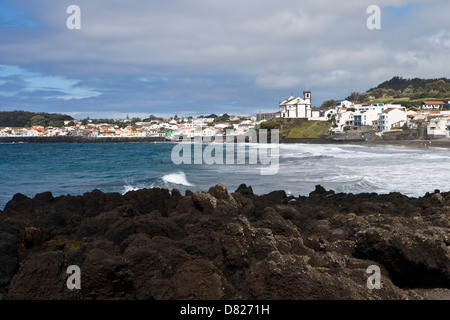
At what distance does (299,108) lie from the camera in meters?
112

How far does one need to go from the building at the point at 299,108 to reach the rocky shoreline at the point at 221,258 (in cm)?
10622

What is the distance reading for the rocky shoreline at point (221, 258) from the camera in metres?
3.50

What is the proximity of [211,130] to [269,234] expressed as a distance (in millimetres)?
129602

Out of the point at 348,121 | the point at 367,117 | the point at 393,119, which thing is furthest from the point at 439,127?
the point at 348,121

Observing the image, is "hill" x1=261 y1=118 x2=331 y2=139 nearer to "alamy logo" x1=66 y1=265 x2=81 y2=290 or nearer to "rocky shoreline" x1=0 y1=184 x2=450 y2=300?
"rocky shoreline" x1=0 y1=184 x2=450 y2=300

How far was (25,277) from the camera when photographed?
12.2ft

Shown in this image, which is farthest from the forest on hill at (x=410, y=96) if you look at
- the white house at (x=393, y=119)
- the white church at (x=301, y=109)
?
the white house at (x=393, y=119)

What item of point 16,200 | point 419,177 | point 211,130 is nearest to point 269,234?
point 16,200

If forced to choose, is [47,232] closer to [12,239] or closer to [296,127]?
[12,239]

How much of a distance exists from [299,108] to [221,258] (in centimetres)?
11025

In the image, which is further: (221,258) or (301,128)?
(301,128)

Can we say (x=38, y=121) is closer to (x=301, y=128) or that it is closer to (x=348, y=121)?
(x=301, y=128)

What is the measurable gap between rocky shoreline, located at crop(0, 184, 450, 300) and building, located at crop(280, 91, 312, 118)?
106224mm

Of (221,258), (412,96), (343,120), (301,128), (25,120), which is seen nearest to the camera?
(221,258)
